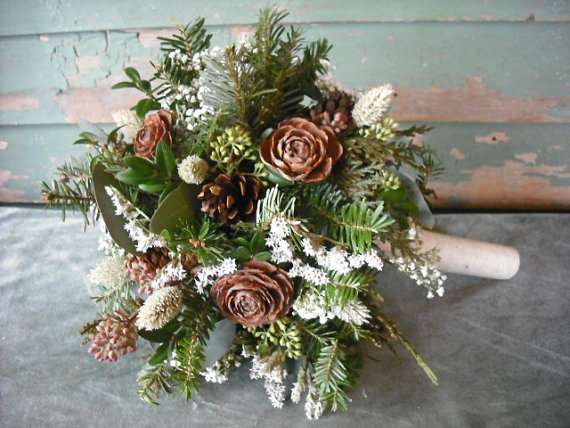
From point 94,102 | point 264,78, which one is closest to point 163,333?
point 264,78

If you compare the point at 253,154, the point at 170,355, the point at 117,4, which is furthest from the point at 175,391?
the point at 117,4

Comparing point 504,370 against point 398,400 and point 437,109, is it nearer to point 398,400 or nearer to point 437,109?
point 398,400

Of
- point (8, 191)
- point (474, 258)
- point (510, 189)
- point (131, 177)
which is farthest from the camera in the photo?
point (8, 191)

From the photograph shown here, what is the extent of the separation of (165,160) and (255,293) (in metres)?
0.18

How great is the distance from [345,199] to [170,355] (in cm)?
29

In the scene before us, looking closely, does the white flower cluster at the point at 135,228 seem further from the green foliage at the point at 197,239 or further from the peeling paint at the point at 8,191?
the peeling paint at the point at 8,191

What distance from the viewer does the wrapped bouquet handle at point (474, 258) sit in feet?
2.89

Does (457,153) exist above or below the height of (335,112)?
below

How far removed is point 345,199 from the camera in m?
0.62

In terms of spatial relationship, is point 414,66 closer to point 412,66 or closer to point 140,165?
point 412,66

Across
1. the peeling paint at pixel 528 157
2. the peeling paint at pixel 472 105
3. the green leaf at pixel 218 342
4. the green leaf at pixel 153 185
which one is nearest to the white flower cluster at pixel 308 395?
the green leaf at pixel 218 342

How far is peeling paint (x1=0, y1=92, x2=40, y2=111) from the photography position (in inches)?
43.4

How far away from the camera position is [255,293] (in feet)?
1.96

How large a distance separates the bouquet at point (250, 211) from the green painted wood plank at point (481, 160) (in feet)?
1.52
